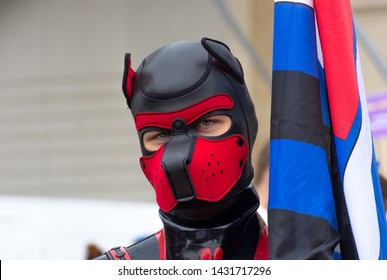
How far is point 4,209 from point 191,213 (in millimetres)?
4152

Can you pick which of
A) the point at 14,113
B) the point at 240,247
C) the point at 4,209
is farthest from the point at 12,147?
the point at 240,247

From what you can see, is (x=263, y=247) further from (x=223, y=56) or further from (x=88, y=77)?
(x=88, y=77)

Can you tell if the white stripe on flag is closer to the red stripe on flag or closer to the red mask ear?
the red stripe on flag

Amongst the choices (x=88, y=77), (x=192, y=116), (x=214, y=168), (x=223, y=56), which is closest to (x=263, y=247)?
(x=214, y=168)

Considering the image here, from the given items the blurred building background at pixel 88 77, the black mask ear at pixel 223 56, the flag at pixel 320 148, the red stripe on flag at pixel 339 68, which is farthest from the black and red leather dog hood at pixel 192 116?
the blurred building background at pixel 88 77

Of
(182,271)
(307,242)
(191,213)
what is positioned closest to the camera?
(182,271)

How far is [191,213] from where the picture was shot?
255 cm

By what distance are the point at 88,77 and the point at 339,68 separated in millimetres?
9201

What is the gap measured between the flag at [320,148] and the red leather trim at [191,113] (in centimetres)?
16

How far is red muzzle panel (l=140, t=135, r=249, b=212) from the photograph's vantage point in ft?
8.09

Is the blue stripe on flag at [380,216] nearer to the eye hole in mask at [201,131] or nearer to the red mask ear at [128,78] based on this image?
the eye hole in mask at [201,131]

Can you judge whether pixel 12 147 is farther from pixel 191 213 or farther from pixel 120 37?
pixel 191 213

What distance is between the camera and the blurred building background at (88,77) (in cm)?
1112

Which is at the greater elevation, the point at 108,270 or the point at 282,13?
the point at 282,13
